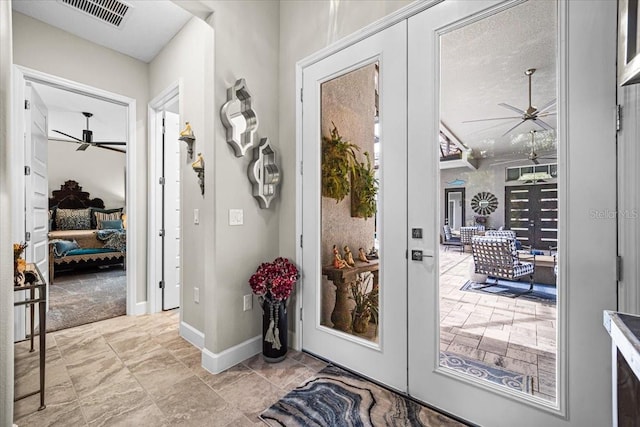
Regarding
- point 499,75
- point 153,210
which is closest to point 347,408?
point 499,75

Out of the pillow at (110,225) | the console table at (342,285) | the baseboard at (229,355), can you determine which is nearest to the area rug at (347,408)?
the console table at (342,285)

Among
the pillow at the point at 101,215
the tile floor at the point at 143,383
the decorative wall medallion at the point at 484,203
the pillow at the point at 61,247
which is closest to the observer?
the decorative wall medallion at the point at 484,203

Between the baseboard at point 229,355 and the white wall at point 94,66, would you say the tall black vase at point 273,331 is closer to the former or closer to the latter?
the baseboard at point 229,355

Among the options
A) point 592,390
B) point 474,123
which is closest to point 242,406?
point 592,390

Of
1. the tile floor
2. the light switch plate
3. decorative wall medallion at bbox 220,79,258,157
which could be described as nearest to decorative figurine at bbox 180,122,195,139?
decorative wall medallion at bbox 220,79,258,157

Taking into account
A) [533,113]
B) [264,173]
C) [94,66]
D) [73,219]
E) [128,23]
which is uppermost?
[128,23]

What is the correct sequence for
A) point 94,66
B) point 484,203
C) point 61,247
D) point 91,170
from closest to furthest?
point 484,203, point 94,66, point 61,247, point 91,170

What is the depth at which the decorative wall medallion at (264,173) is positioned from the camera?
2268mm

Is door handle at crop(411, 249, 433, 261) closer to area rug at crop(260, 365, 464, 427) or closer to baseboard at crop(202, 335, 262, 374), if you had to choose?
area rug at crop(260, 365, 464, 427)

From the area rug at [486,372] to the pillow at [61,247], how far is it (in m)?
6.31

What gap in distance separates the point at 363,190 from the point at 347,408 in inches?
53.4

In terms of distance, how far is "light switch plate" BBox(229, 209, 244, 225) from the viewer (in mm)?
2160

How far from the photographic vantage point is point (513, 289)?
1.48m

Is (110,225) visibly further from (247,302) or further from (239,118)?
(239,118)
